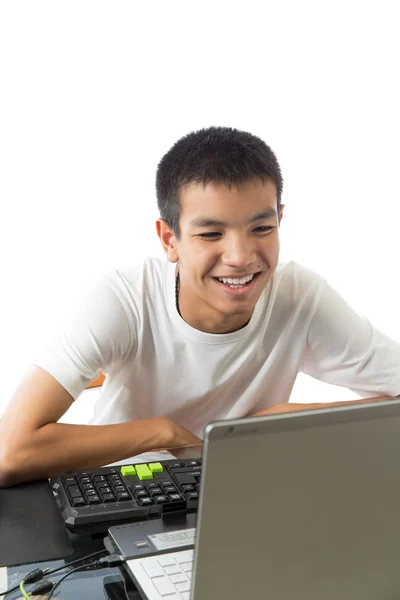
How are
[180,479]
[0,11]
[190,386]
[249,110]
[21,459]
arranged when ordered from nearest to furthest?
[180,479], [21,459], [190,386], [0,11], [249,110]

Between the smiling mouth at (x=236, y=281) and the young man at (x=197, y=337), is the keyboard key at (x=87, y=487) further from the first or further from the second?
the smiling mouth at (x=236, y=281)

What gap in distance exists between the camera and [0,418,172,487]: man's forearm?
43.5 inches

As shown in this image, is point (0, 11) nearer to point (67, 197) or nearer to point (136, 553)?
point (67, 197)

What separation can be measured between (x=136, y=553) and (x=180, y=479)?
211 millimetres

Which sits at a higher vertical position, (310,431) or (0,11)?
(0,11)

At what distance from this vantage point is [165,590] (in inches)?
28.2

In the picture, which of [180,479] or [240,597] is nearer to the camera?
[240,597]

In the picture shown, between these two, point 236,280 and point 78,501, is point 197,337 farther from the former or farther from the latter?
point 78,501

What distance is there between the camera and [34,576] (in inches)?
30.9

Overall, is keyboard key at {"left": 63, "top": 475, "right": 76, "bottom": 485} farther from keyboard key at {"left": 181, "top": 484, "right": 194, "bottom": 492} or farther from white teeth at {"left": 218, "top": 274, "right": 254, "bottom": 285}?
white teeth at {"left": 218, "top": 274, "right": 254, "bottom": 285}

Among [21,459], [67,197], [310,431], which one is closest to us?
[310,431]

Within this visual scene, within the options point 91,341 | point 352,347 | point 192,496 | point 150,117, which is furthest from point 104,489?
point 150,117

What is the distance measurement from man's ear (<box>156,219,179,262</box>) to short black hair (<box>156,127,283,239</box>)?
1cm

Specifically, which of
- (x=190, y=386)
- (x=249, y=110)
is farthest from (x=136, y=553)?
(x=249, y=110)
